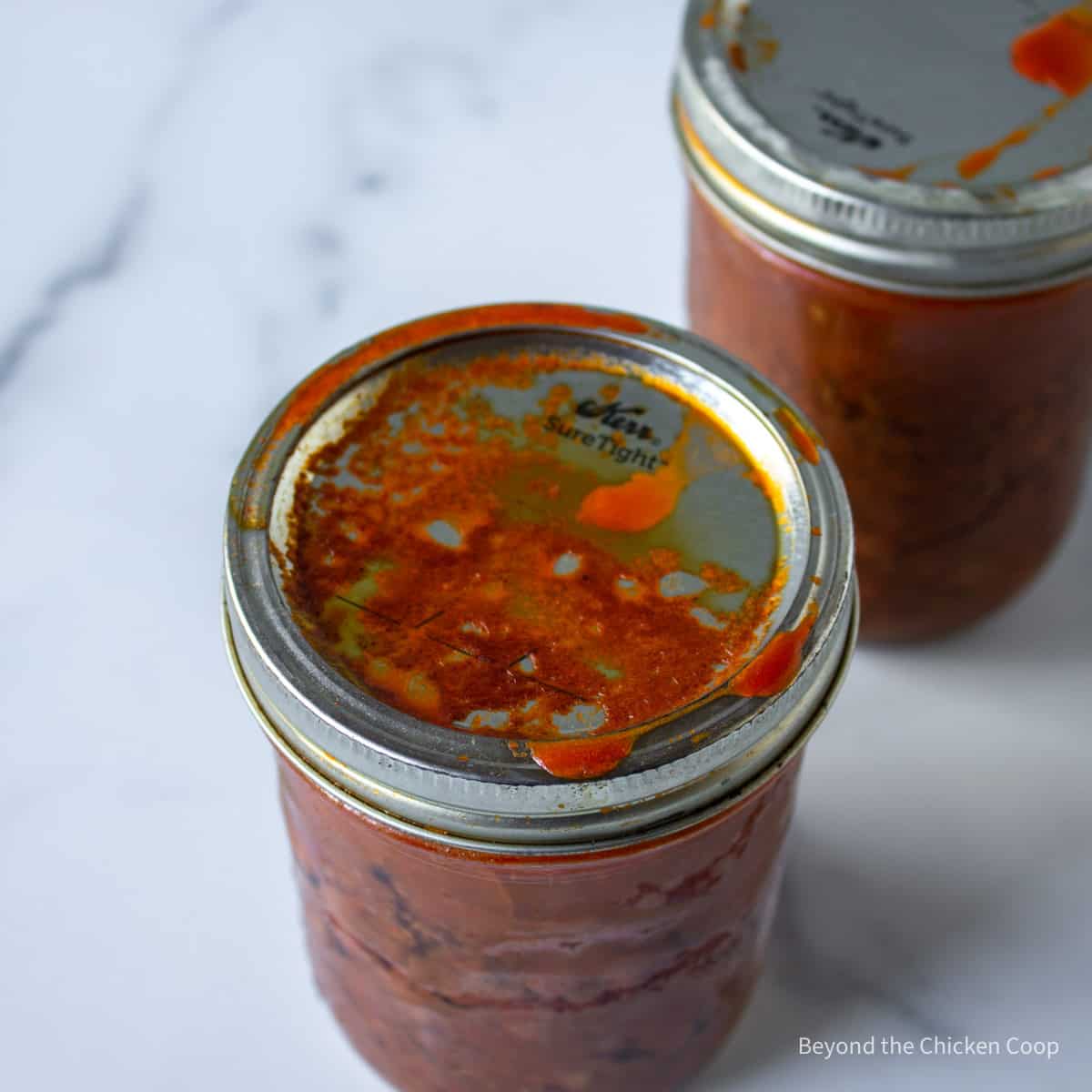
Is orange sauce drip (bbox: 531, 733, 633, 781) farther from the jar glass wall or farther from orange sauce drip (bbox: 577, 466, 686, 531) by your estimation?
the jar glass wall

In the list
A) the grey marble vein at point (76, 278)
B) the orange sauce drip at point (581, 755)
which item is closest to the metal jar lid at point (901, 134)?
the orange sauce drip at point (581, 755)

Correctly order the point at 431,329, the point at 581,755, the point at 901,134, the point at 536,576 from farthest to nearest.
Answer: the point at 901,134 → the point at 431,329 → the point at 536,576 → the point at 581,755

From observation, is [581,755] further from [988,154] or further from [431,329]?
[988,154]

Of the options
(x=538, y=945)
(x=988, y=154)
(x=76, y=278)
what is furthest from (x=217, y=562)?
(x=988, y=154)

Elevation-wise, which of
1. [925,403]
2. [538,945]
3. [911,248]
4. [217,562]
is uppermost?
[911,248]

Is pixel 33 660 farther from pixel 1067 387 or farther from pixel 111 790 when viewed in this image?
pixel 1067 387

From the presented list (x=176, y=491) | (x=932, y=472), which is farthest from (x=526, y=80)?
(x=932, y=472)

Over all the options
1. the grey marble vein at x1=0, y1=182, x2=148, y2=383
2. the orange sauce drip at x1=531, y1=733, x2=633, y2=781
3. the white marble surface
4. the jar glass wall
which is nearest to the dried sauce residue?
the orange sauce drip at x1=531, y1=733, x2=633, y2=781

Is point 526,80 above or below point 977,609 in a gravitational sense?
above
